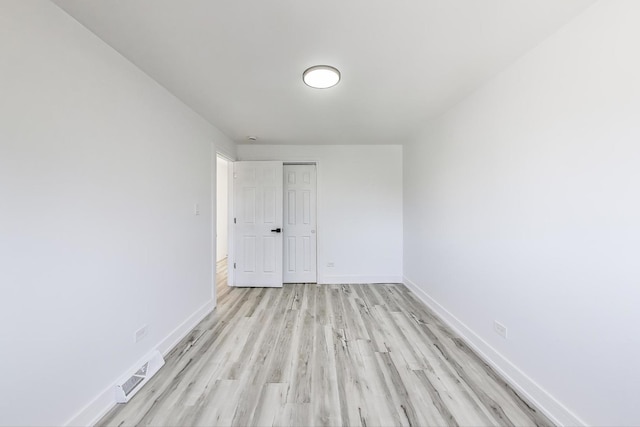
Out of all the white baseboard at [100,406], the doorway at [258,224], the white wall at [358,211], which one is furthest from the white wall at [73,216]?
the white wall at [358,211]

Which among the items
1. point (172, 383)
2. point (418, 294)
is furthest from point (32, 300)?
point (418, 294)

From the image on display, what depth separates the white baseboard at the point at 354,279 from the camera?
4.05m

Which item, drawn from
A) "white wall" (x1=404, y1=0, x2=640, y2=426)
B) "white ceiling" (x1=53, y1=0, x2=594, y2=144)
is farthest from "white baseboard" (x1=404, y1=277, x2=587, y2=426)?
"white ceiling" (x1=53, y1=0, x2=594, y2=144)

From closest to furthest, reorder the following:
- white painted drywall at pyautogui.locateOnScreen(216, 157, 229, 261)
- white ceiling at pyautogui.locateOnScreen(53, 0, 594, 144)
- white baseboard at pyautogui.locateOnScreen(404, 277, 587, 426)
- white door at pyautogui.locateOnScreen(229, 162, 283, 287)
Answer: white ceiling at pyautogui.locateOnScreen(53, 0, 594, 144) < white baseboard at pyautogui.locateOnScreen(404, 277, 587, 426) < white door at pyautogui.locateOnScreen(229, 162, 283, 287) < white painted drywall at pyautogui.locateOnScreen(216, 157, 229, 261)

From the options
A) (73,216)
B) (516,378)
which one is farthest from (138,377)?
(516,378)

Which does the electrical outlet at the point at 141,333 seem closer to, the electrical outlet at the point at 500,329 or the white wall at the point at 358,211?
the white wall at the point at 358,211

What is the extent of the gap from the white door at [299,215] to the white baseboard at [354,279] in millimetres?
421

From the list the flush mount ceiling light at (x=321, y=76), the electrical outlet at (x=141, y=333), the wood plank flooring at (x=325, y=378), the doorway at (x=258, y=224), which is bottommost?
the wood plank flooring at (x=325, y=378)

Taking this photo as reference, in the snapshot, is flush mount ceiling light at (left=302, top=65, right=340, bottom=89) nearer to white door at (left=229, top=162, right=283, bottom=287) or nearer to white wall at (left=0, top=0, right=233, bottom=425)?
white wall at (left=0, top=0, right=233, bottom=425)

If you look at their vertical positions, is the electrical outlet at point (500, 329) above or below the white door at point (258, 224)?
below

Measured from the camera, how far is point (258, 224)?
12.9 feet

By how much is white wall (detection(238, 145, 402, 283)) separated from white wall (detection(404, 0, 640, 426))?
1776 millimetres

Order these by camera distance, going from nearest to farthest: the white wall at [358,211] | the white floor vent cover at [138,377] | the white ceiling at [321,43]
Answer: the white ceiling at [321,43], the white floor vent cover at [138,377], the white wall at [358,211]

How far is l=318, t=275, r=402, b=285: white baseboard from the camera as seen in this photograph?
159 inches
